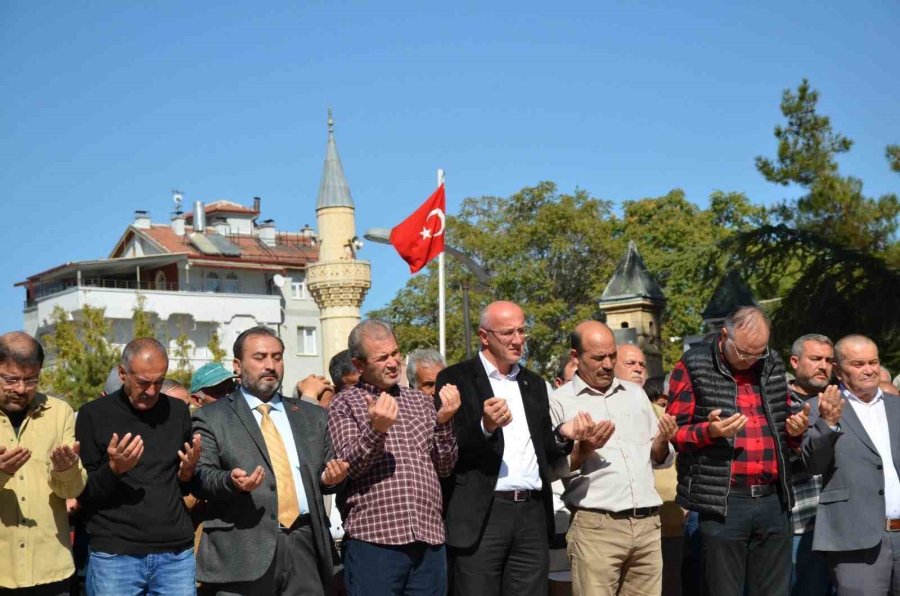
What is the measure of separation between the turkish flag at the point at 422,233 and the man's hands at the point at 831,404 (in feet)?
56.0

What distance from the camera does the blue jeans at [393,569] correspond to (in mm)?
6699

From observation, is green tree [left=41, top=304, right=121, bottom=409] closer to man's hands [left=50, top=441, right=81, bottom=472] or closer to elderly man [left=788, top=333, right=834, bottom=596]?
elderly man [left=788, top=333, right=834, bottom=596]

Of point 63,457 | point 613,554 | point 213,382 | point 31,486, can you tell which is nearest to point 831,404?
point 613,554

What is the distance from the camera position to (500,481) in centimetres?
723

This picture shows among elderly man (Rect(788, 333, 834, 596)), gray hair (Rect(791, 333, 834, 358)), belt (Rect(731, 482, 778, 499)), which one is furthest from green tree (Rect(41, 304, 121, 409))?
belt (Rect(731, 482, 778, 499))

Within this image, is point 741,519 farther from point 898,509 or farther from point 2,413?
point 2,413

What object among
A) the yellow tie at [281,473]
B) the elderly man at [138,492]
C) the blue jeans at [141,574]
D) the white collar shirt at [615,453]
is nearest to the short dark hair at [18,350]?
the elderly man at [138,492]

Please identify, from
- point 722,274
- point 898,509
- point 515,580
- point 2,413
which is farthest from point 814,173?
point 2,413

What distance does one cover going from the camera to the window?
78750mm

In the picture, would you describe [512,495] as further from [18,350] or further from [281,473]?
[18,350]

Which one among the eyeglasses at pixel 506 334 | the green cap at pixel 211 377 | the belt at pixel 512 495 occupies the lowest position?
the belt at pixel 512 495

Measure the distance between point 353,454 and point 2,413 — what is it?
1819 millimetres

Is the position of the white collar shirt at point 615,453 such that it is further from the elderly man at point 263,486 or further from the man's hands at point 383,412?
the elderly man at point 263,486

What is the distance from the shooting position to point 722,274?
2239cm
